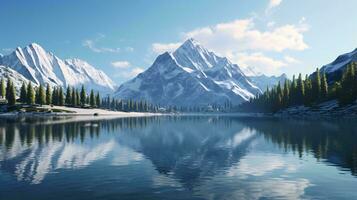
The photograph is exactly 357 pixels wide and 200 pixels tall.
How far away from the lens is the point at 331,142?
53000 millimetres

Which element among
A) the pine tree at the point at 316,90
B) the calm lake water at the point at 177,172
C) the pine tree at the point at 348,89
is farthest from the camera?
the pine tree at the point at 316,90

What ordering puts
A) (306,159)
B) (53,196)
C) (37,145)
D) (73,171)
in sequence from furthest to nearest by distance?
1. (37,145)
2. (306,159)
3. (73,171)
4. (53,196)

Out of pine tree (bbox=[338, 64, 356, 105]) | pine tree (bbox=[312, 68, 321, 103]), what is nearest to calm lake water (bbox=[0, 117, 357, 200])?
pine tree (bbox=[338, 64, 356, 105])

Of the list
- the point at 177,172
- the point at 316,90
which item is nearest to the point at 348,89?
the point at 316,90

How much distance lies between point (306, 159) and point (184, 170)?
14777mm

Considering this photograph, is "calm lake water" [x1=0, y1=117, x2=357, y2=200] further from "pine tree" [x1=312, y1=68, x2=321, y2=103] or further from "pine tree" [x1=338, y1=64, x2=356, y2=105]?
"pine tree" [x1=312, y1=68, x2=321, y2=103]

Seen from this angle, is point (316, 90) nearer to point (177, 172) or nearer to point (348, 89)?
point (348, 89)

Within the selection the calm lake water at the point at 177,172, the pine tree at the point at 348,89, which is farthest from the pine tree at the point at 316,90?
the calm lake water at the point at 177,172

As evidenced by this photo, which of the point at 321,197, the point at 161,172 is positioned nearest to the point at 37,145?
the point at 161,172

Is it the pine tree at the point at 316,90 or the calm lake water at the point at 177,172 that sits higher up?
the pine tree at the point at 316,90

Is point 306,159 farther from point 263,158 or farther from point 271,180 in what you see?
point 271,180

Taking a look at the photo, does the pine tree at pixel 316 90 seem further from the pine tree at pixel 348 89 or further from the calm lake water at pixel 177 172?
the calm lake water at pixel 177 172

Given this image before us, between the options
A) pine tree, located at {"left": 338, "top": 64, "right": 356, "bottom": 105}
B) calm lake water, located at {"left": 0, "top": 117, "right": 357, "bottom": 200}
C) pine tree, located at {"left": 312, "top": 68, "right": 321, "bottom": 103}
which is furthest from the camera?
pine tree, located at {"left": 312, "top": 68, "right": 321, "bottom": 103}

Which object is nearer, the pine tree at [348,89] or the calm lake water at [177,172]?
the calm lake water at [177,172]
